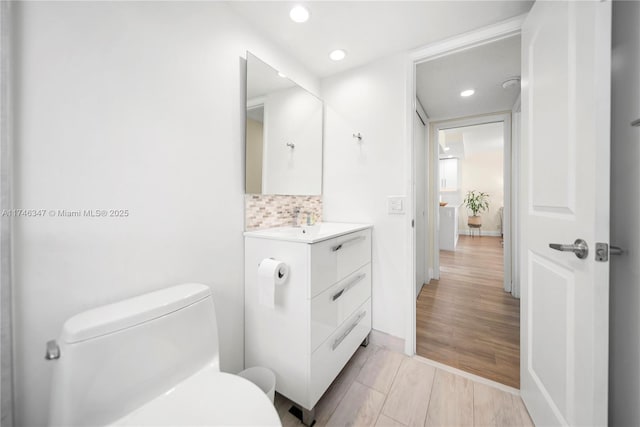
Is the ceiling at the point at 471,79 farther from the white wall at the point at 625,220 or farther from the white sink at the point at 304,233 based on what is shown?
the white sink at the point at 304,233

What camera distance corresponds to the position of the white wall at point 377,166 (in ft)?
5.80

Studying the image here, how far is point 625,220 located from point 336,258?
114 centimetres

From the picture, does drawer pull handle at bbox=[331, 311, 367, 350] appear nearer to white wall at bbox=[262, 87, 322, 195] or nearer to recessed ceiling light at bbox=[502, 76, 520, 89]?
white wall at bbox=[262, 87, 322, 195]

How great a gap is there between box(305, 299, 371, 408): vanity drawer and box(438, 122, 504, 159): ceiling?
12.0ft

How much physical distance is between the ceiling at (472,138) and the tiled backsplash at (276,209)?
3.26 meters

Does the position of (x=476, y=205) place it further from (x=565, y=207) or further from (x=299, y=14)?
(x=299, y=14)

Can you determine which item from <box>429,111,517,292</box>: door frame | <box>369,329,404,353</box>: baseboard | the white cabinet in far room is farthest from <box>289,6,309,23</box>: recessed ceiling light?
the white cabinet in far room

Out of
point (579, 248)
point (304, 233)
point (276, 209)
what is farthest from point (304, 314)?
point (579, 248)

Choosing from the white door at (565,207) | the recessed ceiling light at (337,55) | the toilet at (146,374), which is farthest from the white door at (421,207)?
the toilet at (146,374)

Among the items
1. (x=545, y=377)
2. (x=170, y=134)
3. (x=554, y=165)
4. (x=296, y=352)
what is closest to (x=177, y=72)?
(x=170, y=134)

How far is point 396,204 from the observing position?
1.77 meters

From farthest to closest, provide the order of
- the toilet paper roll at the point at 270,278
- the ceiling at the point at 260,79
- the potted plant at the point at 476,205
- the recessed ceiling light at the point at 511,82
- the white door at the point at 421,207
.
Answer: the potted plant at the point at 476,205 → the white door at the point at 421,207 → the recessed ceiling light at the point at 511,82 → the ceiling at the point at 260,79 → the toilet paper roll at the point at 270,278

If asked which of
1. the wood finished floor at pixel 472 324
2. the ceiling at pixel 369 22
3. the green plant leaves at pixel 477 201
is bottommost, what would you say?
the wood finished floor at pixel 472 324

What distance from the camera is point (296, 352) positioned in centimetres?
121
